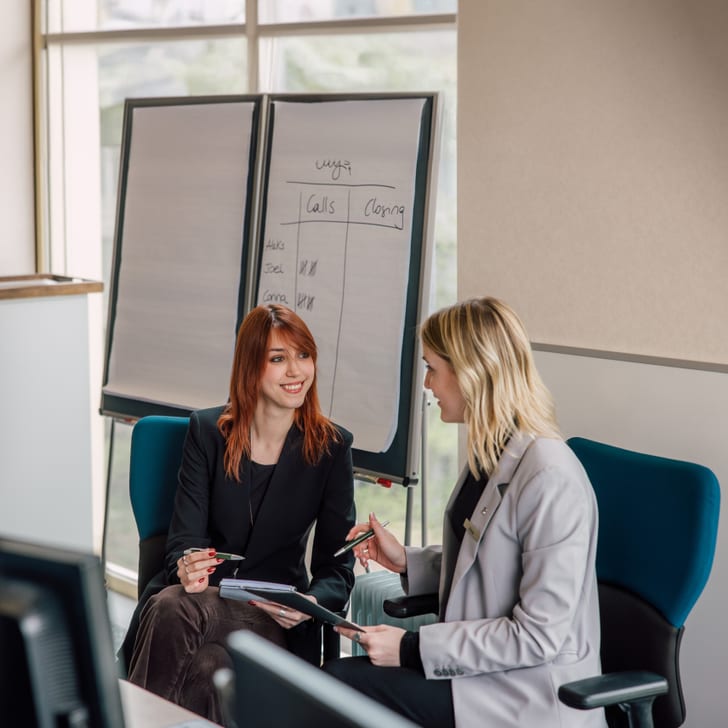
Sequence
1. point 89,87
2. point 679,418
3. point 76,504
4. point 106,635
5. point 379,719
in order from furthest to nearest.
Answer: point 89,87 → point 76,504 → point 679,418 → point 106,635 → point 379,719

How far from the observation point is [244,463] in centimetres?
251

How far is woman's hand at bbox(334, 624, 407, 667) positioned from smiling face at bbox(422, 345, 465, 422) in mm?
451

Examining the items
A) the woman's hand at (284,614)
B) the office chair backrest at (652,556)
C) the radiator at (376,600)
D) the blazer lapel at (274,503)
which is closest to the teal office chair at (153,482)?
the blazer lapel at (274,503)

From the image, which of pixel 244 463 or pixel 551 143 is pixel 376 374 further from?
pixel 551 143

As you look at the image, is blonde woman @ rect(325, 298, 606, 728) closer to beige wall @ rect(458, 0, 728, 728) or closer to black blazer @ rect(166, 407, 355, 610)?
black blazer @ rect(166, 407, 355, 610)

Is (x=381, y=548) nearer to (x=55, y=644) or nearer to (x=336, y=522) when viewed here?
(x=336, y=522)

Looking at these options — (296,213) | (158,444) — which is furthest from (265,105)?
(158,444)

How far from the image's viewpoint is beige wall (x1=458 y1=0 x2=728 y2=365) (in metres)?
2.40

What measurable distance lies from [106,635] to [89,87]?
12.7 ft

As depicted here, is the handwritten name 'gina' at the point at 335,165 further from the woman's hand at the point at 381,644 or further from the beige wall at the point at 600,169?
the woman's hand at the point at 381,644

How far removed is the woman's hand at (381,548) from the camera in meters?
2.29

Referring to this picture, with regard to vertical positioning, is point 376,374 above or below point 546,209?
below

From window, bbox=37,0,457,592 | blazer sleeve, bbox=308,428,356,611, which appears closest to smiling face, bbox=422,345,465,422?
blazer sleeve, bbox=308,428,356,611

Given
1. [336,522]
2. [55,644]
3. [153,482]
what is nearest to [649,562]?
[336,522]
